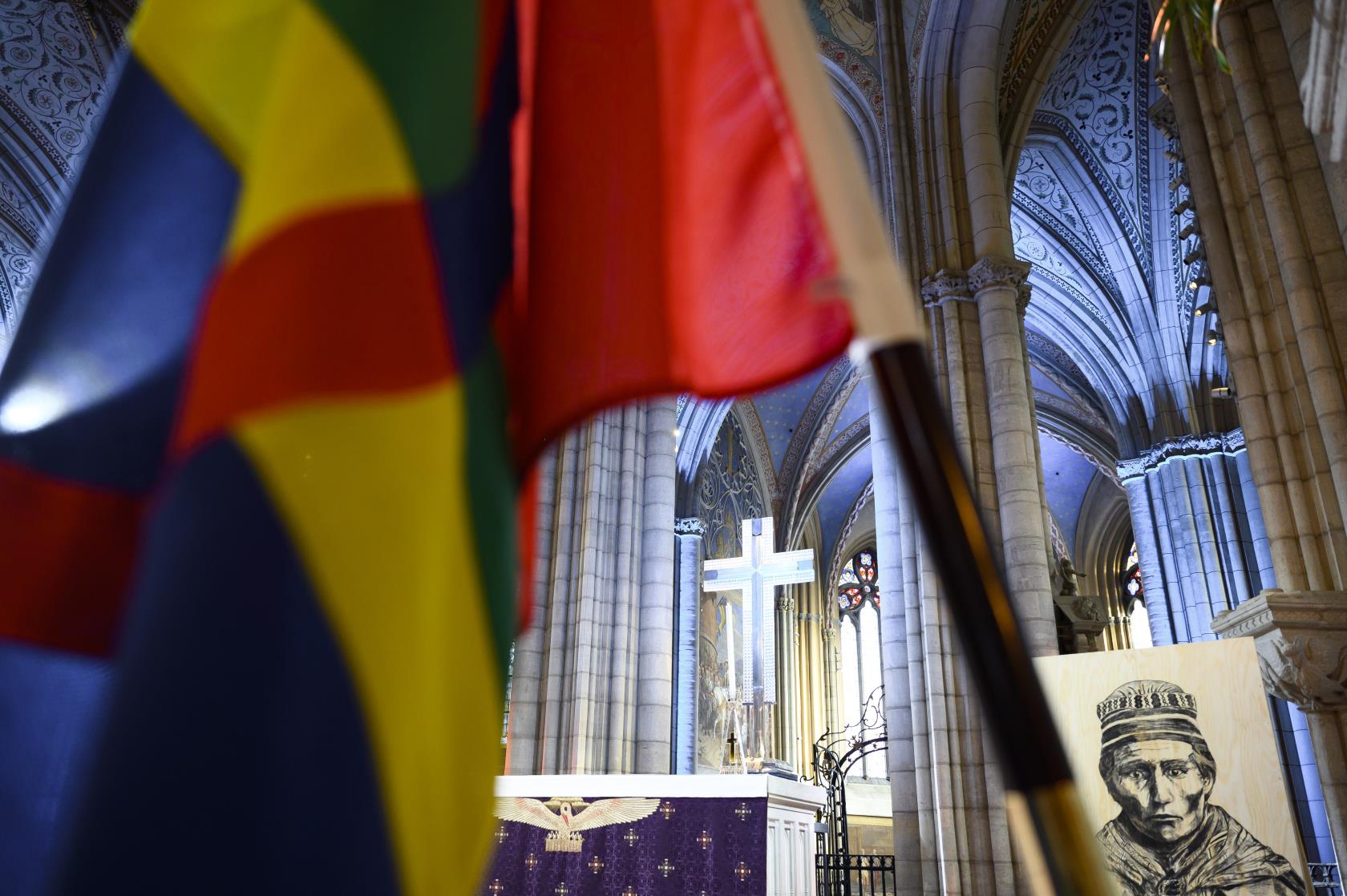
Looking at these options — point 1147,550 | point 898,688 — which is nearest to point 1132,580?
point 1147,550

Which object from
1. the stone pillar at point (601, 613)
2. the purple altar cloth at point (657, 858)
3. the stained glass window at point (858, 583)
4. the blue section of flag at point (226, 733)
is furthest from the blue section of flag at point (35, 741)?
the stained glass window at point (858, 583)

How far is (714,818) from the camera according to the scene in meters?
4.01

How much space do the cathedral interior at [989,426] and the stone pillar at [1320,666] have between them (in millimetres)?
11

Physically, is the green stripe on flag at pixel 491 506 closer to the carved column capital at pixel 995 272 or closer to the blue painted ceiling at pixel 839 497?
the carved column capital at pixel 995 272

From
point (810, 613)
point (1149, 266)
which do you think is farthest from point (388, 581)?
point (810, 613)

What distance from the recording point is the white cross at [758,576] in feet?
25.9

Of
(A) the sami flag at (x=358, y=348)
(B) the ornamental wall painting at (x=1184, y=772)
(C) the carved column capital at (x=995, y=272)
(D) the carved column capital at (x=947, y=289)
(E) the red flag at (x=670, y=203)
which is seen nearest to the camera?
(A) the sami flag at (x=358, y=348)

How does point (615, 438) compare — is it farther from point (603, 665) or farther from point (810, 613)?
point (810, 613)

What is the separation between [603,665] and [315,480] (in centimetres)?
741

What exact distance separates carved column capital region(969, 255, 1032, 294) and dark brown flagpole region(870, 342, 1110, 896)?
7.75m

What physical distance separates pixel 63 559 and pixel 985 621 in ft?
2.43

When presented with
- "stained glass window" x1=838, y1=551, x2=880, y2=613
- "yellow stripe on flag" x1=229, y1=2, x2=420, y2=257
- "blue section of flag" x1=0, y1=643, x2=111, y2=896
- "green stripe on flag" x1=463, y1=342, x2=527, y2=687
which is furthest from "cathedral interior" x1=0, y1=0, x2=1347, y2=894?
"stained glass window" x1=838, y1=551, x2=880, y2=613

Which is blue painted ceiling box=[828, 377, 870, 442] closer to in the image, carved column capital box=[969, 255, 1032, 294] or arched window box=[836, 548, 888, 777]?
arched window box=[836, 548, 888, 777]

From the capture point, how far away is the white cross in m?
7.91
